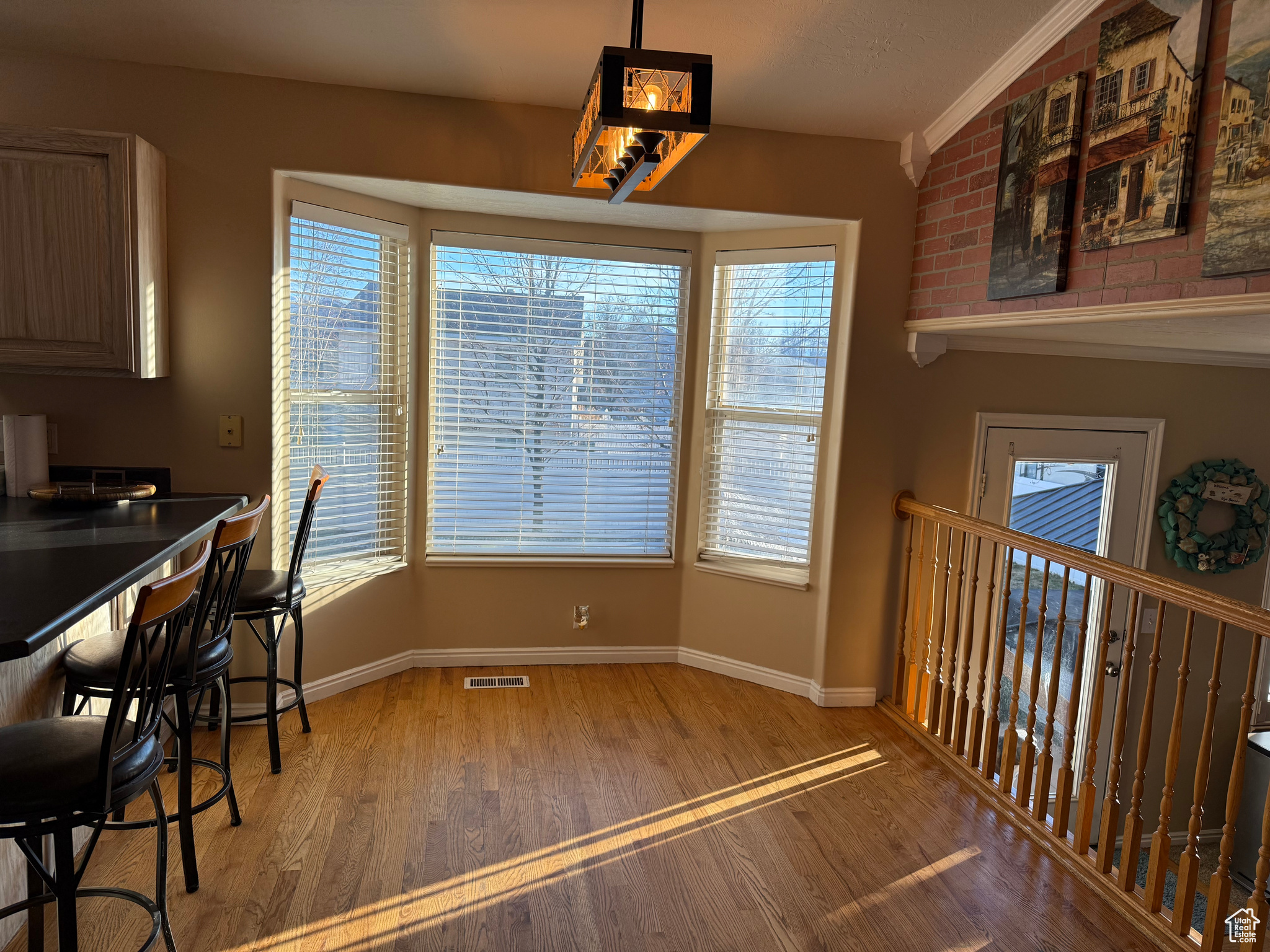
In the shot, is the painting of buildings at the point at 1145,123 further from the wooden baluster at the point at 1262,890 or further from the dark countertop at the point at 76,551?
the dark countertop at the point at 76,551

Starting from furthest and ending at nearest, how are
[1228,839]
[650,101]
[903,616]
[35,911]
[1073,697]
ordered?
[903,616], [1073,697], [1228,839], [650,101], [35,911]

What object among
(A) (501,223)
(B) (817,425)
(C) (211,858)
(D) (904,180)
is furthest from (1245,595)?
(C) (211,858)

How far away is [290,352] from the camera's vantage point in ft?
11.5

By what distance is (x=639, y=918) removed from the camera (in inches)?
94.8

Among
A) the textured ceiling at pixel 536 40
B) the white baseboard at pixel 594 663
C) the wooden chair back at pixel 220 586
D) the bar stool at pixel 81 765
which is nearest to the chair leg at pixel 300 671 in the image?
the white baseboard at pixel 594 663

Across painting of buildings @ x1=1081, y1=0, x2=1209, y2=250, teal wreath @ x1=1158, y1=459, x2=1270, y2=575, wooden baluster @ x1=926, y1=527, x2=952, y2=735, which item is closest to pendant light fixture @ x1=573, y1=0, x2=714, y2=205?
painting of buildings @ x1=1081, y1=0, x2=1209, y2=250

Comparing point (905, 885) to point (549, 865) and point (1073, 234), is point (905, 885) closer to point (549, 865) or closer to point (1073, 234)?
point (549, 865)

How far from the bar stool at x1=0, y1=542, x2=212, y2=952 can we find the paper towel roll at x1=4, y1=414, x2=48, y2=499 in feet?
5.26

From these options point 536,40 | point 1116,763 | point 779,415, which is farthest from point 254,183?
point 1116,763

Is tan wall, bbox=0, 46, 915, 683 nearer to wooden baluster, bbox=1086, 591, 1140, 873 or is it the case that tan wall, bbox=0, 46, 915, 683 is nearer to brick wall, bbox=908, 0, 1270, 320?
brick wall, bbox=908, 0, 1270, 320

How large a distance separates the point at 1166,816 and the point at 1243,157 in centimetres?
183

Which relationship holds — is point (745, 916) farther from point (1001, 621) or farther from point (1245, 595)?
point (1245, 595)

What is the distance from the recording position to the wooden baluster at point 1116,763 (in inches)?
101

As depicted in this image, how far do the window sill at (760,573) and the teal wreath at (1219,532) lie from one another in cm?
200
